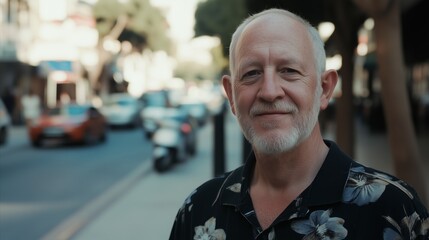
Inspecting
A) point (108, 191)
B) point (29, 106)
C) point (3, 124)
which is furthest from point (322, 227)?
point (29, 106)

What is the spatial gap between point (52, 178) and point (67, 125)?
8.43m

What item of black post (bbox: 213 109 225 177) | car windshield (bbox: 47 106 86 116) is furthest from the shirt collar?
car windshield (bbox: 47 106 86 116)

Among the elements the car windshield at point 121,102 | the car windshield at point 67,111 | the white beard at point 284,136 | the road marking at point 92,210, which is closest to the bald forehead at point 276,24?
the white beard at point 284,136

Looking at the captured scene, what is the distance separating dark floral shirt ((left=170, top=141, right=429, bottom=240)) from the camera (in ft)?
5.93

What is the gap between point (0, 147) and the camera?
22766 mm

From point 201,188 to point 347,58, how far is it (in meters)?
11.6

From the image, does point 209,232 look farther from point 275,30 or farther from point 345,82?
point 345,82

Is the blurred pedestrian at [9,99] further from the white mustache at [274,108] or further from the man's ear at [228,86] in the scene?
the white mustache at [274,108]

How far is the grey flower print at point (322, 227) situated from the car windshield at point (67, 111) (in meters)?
22.6

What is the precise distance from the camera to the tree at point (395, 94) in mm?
7145

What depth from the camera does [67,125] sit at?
2328 cm

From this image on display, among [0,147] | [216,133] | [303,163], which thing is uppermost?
[303,163]

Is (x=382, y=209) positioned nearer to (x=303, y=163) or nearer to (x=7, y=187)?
(x=303, y=163)

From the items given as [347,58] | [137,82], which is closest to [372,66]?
[347,58]
